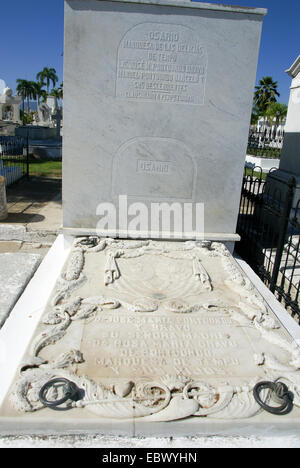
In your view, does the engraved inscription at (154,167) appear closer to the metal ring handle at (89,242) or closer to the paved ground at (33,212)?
the metal ring handle at (89,242)

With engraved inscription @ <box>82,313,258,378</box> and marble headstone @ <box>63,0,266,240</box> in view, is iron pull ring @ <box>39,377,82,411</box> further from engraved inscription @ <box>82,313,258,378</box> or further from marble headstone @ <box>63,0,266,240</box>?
marble headstone @ <box>63,0,266,240</box>

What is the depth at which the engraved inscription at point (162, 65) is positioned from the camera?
12.0 feet

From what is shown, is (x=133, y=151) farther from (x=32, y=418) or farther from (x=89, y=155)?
(x=32, y=418)

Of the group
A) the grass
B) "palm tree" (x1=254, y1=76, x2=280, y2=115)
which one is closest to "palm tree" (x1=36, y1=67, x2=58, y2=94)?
"palm tree" (x1=254, y1=76, x2=280, y2=115)

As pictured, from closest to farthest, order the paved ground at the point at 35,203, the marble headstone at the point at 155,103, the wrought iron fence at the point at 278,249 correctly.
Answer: the marble headstone at the point at 155,103
the wrought iron fence at the point at 278,249
the paved ground at the point at 35,203

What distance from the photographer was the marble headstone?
11.9 feet

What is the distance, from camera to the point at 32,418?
5.92ft

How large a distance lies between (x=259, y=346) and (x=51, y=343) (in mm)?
1418

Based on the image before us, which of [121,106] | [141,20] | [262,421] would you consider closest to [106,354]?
[262,421]

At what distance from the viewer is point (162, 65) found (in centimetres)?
374

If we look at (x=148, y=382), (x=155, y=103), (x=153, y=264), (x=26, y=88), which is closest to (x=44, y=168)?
(x=155, y=103)

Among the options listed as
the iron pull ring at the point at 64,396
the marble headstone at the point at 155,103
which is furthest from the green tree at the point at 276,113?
the iron pull ring at the point at 64,396

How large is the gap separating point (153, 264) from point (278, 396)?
1826 millimetres

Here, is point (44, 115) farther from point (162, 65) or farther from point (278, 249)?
point (278, 249)
